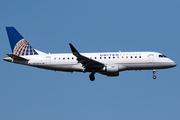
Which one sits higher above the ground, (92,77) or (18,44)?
(18,44)

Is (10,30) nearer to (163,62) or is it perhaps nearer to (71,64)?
(71,64)

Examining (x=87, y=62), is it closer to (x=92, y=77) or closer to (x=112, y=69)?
(x=92, y=77)

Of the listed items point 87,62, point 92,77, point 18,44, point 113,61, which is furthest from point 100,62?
point 18,44

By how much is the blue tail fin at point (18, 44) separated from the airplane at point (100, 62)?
141 centimetres

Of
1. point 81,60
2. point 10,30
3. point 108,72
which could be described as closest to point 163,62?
point 108,72

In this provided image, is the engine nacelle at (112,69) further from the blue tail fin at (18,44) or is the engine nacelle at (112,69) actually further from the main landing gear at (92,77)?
the blue tail fin at (18,44)

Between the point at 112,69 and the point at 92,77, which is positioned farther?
the point at 92,77

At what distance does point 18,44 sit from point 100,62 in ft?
48.4

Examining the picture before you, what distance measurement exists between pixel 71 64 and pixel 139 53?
36.4 ft

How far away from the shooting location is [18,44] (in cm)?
5638

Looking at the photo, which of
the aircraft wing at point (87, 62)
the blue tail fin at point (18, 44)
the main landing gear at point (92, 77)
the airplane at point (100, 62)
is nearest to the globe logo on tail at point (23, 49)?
the blue tail fin at point (18, 44)

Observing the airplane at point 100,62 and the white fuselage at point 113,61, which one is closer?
the airplane at point 100,62

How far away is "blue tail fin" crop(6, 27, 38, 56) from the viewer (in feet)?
183

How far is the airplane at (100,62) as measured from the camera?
52062 millimetres
